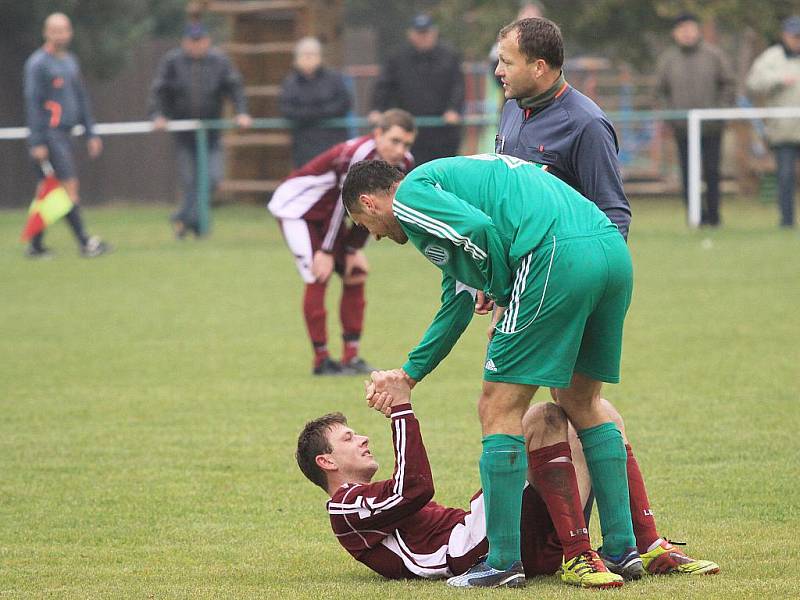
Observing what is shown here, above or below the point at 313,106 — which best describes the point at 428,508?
below

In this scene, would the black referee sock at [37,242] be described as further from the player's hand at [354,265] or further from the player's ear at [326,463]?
the player's ear at [326,463]

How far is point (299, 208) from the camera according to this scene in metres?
9.39

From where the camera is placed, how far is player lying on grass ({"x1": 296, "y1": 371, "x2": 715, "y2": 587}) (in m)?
4.65

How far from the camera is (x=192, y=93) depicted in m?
17.5

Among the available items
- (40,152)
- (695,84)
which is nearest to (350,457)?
(40,152)

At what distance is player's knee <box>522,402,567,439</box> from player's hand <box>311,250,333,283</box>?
4631 mm

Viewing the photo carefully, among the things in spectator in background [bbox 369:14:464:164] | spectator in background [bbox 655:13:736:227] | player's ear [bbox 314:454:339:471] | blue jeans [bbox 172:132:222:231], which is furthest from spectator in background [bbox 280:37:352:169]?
player's ear [bbox 314:454:339:471]

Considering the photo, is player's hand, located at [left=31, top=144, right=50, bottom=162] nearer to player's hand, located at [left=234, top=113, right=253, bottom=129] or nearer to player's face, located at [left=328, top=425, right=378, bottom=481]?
player's hand, located at [left=234, top=113, right=253, bottom=129]

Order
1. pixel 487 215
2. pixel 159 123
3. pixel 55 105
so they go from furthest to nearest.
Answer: pixel 159 123 → pixel 55 105 → pixel 487 215

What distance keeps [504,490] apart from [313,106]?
13236 millimetres

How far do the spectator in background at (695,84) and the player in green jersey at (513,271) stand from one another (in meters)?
12.4

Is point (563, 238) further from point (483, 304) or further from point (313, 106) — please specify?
point (313, 106)

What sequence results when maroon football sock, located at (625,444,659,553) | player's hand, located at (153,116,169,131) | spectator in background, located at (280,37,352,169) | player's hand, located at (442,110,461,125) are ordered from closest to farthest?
maroon football sock, located at (625,444,659,553) → player's hand, located at (442,110,461,125) → player's hand, located at (153,116,169,131) → spectator in background, located at (280,37,352,169)

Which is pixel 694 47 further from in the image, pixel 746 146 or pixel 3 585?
pixel 3 585
